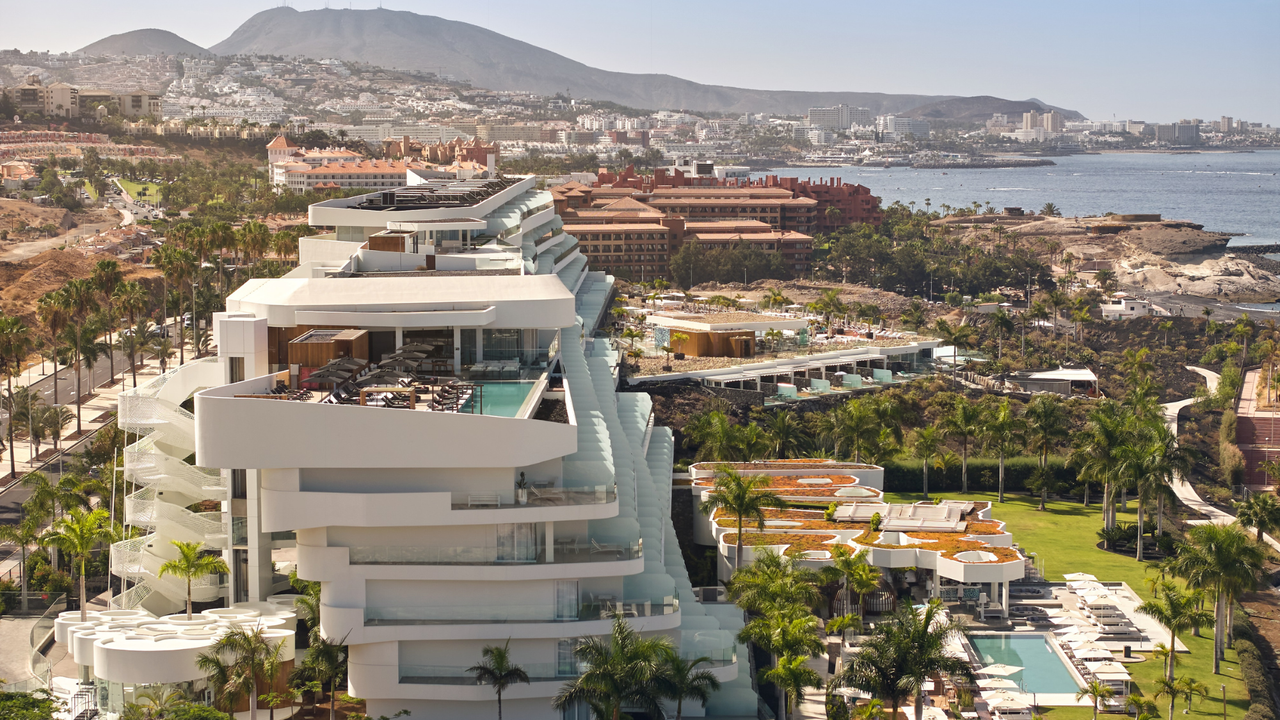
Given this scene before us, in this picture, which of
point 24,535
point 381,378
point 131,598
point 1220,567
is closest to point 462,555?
point 381,378

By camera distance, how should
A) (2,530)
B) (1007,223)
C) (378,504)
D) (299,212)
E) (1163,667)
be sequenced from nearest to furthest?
(378,504), (1163,667), (2,530), (299,212), (1007,223)

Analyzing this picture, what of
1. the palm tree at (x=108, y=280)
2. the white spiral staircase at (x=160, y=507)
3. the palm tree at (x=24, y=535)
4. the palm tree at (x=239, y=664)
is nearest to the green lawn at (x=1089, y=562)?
the palm tree at (x=239, y=664)

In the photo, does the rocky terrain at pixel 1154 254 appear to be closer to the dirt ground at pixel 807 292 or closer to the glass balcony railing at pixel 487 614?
the dirt ground at pixel 807 292

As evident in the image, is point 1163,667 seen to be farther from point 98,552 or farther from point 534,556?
point 98,552

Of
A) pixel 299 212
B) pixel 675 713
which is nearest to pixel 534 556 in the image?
pixel 675 713

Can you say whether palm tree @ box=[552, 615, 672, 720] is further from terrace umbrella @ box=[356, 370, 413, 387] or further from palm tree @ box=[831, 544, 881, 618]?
palm tree @ box=[831, 544, 881, 618]

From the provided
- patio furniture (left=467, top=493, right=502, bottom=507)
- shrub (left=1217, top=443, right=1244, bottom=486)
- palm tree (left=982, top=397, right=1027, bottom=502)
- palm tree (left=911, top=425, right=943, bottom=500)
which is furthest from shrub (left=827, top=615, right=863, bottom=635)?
shrub (left=1217, top=443, right=1244, bottom=486)

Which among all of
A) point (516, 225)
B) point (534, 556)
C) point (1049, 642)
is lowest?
point (1049, 642)

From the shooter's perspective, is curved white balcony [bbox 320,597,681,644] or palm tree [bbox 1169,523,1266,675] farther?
palm tree [bbox 1169,523,1266,675]
